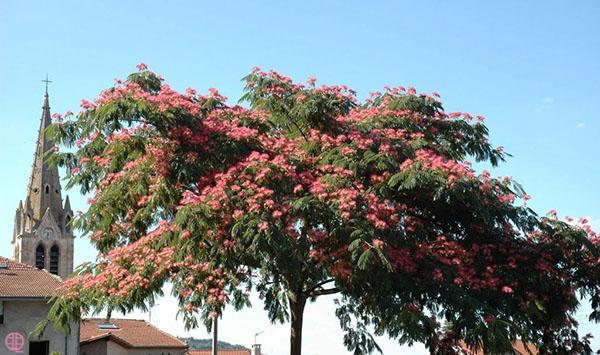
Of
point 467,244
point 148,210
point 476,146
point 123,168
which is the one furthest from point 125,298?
point 476,146

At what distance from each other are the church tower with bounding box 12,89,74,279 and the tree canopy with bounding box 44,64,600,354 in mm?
64045

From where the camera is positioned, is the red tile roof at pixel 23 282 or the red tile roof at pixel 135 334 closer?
the red tile roof at pixel 23 282

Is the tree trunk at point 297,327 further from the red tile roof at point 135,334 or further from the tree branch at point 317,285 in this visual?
the red tile roof at point 135,334

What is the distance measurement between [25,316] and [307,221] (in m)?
21.8

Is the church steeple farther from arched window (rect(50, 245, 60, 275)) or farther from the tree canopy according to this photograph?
the tree canopy

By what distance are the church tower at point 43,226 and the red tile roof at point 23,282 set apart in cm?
4314

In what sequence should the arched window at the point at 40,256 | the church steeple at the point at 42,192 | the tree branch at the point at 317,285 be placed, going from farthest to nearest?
the church steeple at the point at 42,192 → the arched window at the point at 40,256 → the tree branch at the point at 317,285

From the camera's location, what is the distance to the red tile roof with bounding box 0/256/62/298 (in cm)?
3381

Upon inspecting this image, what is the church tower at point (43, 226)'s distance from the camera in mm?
81562

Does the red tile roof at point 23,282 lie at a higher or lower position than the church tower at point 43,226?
lower

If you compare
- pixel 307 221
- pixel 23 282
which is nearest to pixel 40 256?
pixel 23 282

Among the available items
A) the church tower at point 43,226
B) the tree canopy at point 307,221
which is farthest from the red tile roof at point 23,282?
the church tower at point 43,226

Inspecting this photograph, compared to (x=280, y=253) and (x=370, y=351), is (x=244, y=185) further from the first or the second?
(x=370, y=351)

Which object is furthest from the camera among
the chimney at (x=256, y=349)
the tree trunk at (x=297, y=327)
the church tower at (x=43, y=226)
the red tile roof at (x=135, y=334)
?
the church tower at (x=43, y=226)
